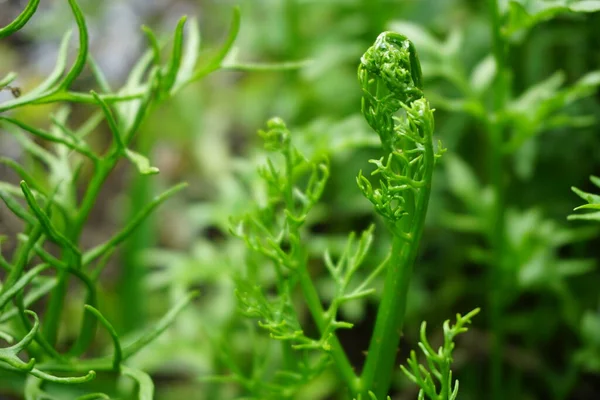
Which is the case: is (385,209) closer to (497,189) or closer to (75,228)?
(75,228)

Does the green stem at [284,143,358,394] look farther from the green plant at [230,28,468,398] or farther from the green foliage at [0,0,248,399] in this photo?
the green foliage at [0,0,248,399]

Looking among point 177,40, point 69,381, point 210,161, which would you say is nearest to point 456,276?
point 210,161

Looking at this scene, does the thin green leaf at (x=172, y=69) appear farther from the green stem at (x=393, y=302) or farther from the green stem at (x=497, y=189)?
the green stem at (x=497, y=189)

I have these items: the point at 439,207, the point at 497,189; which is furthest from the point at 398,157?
the point at 439,207

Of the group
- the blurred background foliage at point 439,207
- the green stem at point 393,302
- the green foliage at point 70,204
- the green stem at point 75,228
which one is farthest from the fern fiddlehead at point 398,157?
the blurred background foliage at point 439,207

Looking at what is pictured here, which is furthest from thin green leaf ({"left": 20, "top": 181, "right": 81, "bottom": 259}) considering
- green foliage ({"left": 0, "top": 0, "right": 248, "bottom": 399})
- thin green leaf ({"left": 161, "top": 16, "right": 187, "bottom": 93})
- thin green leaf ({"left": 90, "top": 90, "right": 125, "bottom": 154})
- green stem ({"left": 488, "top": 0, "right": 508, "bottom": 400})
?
green stem ({"left": 488, "top": 0, "right": 508, "bottom": 400})

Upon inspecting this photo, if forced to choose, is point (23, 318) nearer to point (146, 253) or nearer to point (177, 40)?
point (177, 40)

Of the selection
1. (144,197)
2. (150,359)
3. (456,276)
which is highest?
(144,197)

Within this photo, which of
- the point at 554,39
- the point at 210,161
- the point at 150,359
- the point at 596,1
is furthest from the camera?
the point at 210,161
